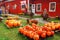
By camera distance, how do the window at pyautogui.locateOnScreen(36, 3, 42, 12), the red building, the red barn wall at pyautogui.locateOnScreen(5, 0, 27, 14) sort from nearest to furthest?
the red building < the window at pyautogui.locateOnScreen(36, 3, 42, 12) < the red barn wall at pyautogui.locateOnScreen(5, 0, 27, 14)

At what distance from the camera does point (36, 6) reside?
34.4 metres

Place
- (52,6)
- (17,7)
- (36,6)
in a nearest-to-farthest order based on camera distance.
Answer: (52,6) → (36,6) → (17,7)

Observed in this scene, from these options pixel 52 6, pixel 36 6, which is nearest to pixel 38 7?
pixel 36 6

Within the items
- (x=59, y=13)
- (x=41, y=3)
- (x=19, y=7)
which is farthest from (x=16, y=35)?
(x=19, y=7)

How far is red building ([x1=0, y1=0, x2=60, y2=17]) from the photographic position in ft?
97.9

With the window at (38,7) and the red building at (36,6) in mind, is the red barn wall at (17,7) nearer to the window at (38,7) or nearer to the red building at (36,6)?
the red building at (36,6)

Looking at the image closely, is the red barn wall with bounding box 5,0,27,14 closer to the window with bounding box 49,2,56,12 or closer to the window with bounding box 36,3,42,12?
the window with bounding box 36,3,42,12

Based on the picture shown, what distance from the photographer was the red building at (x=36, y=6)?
2984 cm

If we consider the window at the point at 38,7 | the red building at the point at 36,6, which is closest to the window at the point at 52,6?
the red building at the point at 36,6

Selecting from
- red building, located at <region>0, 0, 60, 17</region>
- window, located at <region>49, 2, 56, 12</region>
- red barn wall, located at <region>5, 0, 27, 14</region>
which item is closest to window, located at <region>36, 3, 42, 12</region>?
red building, located at <region>0, 0, 60, 17</region>

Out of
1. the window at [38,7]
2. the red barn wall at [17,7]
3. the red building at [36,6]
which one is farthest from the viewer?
the red barn wall at [17,7]

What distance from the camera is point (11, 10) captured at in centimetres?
4350

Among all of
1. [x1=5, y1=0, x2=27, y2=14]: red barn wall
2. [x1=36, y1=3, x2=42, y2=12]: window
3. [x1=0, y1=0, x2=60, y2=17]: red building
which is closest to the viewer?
[x1=0, y1=0, x2=60, y2=17]: red building

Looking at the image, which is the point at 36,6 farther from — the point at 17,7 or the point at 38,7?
the point at 17,7
